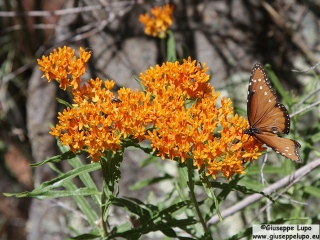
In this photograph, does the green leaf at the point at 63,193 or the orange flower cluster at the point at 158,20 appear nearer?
the green leaf at the point at 63,193

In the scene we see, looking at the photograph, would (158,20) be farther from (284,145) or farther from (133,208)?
(284,145)

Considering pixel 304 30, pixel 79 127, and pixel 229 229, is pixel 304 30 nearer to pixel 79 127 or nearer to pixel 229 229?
pixel 229 229

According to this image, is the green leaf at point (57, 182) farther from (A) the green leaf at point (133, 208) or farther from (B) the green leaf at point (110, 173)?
(A) the green leaf at point (133, 208)

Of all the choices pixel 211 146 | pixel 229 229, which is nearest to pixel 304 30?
pixel 229 229

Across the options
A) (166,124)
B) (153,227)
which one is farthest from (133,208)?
(166,124)

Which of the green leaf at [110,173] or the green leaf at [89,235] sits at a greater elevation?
the green leaf at [110,173]

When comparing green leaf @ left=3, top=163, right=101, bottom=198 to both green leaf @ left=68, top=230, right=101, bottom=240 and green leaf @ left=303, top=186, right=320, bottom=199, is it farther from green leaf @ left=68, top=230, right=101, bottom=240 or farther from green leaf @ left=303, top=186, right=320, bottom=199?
green leaf @ left=303, top=186, right=320, bottom=199

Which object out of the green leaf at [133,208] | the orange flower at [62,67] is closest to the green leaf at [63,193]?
the green leaf at [133,208]
